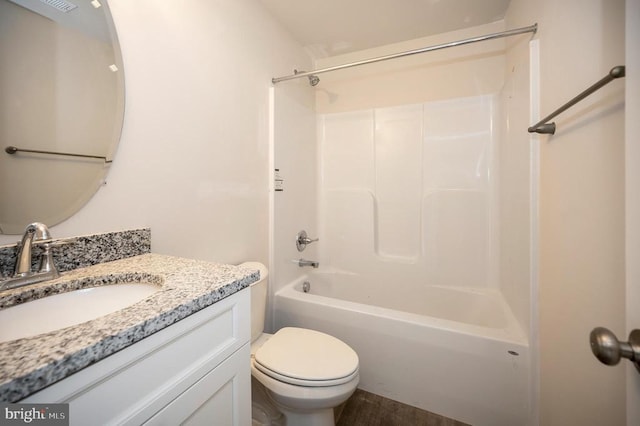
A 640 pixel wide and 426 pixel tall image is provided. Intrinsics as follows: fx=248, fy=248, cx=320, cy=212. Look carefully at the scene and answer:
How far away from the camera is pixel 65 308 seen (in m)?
0.65

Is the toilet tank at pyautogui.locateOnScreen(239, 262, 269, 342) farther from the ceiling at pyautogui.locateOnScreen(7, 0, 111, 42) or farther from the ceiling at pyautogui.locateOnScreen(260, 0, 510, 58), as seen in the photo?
the ceiling at pyautogui.locateOnScreen(260, 0, 510, 58)

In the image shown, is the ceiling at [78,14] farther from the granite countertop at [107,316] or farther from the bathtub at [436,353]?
the bathtub at [436,353]

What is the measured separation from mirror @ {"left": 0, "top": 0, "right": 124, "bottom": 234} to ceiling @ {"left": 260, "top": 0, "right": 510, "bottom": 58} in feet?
4.03

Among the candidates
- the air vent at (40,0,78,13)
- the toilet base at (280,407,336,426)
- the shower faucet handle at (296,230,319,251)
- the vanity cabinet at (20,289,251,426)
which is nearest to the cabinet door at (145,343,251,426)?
the vanity cabinet at (20,289,251,426)

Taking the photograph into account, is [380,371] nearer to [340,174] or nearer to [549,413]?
[549,413]

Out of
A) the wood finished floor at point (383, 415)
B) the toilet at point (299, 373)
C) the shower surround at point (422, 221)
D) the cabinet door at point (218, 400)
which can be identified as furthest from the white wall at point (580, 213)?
the cabinet door at point (218, 400)

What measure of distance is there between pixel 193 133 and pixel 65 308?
32.4 inches

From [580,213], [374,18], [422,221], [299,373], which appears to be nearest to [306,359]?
[299,373]

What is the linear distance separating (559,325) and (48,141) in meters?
1.90

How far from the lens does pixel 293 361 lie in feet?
3.56

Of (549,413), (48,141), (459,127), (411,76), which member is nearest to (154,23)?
(48,141)

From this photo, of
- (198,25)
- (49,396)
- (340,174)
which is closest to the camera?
(49,396)

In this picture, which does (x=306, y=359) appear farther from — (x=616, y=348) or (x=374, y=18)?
(x=374, y=18)

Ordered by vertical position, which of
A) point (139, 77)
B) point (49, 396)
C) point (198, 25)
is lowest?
point (49, 396)
